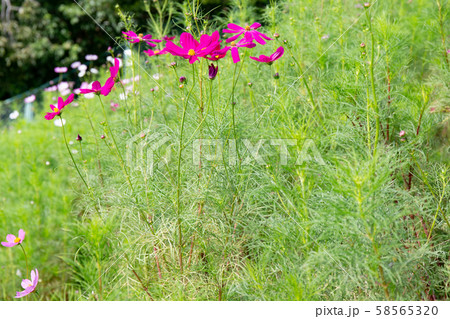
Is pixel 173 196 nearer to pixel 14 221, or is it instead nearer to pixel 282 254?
pixel 282 254

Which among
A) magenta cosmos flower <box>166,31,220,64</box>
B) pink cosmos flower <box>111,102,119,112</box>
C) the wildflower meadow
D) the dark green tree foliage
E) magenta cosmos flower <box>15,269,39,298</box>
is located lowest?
the dark green tree foliage

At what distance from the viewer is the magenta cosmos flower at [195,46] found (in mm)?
1216

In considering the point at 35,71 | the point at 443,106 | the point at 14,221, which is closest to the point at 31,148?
the point at 14,221

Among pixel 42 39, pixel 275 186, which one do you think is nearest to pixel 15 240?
pixel 275 186

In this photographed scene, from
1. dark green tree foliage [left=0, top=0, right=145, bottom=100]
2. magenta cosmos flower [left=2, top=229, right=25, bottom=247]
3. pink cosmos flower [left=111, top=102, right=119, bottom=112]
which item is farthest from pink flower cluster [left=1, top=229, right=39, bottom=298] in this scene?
dark green tree foliage [left=0, top=0, right=145, bottom=100]

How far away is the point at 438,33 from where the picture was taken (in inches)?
83.0

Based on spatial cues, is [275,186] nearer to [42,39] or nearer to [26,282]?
[26,282]

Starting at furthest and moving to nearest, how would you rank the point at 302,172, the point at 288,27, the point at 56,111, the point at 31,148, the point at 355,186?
the point at 31,148, the point at 288,27, the point at 56,111, the point at 302,172, the point at 355,186

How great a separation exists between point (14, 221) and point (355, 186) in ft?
7.19

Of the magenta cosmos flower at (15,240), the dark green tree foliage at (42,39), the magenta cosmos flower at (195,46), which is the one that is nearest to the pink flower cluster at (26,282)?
the magenta cosmos flower at (15,240)

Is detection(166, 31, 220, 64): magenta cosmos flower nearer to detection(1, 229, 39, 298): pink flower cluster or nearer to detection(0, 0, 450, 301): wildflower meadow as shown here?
detection(0, 0, 450, 301): wildflower meadow

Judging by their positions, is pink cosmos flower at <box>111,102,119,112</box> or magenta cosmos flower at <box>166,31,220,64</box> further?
pink cosmos flower at <box>111,102,119,112</box>

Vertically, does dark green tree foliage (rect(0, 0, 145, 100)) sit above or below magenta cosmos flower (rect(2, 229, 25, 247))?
below

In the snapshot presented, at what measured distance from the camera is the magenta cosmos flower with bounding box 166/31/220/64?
1.22m
